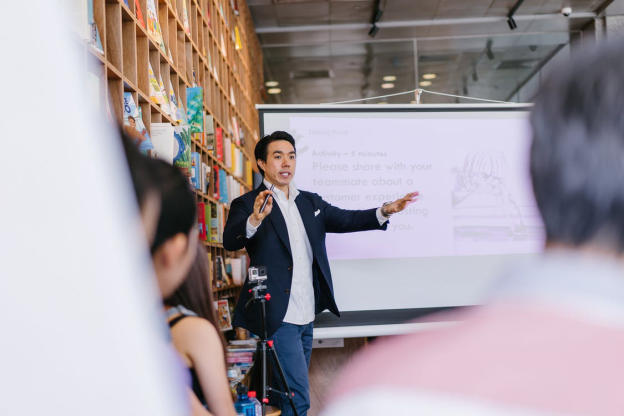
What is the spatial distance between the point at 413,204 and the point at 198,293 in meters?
2.78

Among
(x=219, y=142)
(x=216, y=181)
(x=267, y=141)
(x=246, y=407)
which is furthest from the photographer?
(x=219, y=142)

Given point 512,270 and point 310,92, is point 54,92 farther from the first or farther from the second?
point 310,92

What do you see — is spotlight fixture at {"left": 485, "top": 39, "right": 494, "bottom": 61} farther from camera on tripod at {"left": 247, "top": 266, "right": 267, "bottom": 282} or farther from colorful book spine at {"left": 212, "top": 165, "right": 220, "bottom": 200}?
camera on tripod at {"left": 247, "top": 266, "right": 267, "bottom": 282}

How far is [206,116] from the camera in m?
3.93

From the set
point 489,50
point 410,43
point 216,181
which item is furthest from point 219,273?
point 489,50

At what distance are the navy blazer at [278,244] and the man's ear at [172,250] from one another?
5.27ft

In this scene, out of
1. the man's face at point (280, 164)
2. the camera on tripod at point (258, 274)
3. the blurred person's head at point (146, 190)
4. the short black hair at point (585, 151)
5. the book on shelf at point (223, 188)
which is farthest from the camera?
the book on shelf at point (223, 188)

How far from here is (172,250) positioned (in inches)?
28.2

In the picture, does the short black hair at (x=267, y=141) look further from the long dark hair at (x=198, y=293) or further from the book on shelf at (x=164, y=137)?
the long dark hair at (x=198, y=293)

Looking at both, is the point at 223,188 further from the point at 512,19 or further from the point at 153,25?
the point at 512,19

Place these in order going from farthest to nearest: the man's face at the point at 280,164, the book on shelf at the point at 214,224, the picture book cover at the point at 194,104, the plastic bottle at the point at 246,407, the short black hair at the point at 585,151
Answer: the book on shelf at the point at 214,224, the picture book cover at the point at 194,104, the man's face at the point at 280,164, the plastic bottle at the point at 246,407, the short black hair at the point at 585,151

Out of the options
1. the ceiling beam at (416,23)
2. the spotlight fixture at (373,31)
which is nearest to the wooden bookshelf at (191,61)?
the ceiling beam at (416,23)

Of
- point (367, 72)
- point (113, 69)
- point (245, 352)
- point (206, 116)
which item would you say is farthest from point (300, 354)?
point (367, 72)

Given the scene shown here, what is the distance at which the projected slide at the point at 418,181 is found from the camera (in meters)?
3.40
